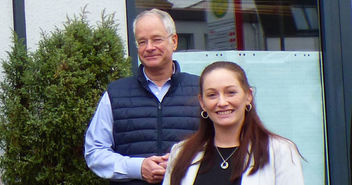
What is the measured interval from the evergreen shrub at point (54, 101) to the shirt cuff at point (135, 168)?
1.10 m

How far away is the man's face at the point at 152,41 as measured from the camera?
10.4ft

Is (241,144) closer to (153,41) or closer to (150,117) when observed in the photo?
(150,117)

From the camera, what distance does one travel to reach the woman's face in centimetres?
254

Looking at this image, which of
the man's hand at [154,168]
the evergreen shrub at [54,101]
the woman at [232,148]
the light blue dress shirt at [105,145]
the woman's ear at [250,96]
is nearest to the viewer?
the woman at [232,148]

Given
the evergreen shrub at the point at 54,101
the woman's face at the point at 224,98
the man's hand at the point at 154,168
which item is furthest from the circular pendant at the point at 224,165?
the evergreen shrub at the point at 54,101

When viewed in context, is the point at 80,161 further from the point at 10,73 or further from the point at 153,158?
the point at 153,158

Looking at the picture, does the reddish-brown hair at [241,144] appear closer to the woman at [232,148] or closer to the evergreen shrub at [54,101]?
the woman at [232,148]

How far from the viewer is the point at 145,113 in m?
3.20

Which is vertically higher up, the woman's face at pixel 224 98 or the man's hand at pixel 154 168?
the woman's face at pixel 224 98

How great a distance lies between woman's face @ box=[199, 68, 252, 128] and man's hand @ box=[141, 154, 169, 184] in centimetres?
52

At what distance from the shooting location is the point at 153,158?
3016 mm

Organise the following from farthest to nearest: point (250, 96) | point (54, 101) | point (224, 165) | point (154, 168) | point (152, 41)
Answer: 1. point (54, 101)
2. point (152, 41)
3. point (154, 168)
4. point (250, 96)
5. point (224, 165)

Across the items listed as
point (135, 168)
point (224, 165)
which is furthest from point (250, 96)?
point (135, 168)

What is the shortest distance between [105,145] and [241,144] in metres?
0.95
